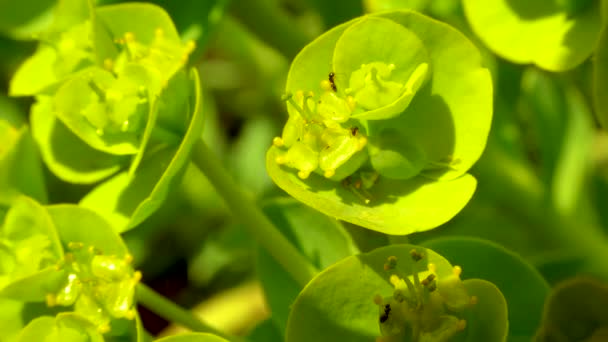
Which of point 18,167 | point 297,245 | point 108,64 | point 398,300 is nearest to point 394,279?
point 398,300

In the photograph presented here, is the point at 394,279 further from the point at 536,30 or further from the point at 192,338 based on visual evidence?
the point at 536,30

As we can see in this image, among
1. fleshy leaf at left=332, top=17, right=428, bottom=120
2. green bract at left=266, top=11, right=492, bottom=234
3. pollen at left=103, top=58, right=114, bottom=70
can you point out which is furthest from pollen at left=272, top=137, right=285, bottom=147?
pollen at left=103, top=58, right=114, bottom=70

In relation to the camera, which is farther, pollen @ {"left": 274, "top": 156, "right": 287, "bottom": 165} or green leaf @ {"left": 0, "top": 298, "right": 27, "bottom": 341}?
green leaf @ {"left": 0, "top": 298, "right": 27, "bottom": 341}

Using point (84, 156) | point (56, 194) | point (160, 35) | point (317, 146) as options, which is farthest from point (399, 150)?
point (56, 194)

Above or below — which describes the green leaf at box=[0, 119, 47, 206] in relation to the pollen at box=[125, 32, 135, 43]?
below

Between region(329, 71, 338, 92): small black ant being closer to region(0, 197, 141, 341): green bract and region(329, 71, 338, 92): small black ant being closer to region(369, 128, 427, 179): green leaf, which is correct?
region(369, 128, 427, 179): green leaf

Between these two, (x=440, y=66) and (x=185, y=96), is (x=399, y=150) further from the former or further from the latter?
(x=185, y=96)

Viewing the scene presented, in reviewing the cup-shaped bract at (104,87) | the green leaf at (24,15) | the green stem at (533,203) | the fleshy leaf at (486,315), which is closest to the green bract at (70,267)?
the cup-shaped bract at (104,87)

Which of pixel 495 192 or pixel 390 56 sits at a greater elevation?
pixel 390 56
